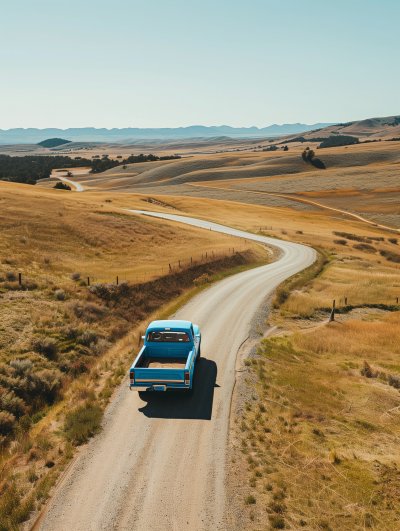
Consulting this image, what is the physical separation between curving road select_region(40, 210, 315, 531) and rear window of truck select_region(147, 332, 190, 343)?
1.87 metres

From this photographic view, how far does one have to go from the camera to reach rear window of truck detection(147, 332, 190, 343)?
1442 cm

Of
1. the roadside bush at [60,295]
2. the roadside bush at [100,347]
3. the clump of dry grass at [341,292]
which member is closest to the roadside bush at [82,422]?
the roadside bush at [100,347]

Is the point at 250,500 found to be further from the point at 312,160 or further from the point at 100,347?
the point at 312,160

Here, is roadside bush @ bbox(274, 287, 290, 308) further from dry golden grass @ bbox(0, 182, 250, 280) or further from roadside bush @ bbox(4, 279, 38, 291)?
roadside bush @ bbox(4, 279, 38, 291)

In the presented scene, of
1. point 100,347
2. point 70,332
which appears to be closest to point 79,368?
point 100,347

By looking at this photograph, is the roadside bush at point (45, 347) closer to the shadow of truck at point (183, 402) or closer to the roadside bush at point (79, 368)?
the roadside bush at point (79, 368)

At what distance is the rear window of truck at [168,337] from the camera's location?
47.3ft

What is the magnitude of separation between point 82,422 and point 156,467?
311cm

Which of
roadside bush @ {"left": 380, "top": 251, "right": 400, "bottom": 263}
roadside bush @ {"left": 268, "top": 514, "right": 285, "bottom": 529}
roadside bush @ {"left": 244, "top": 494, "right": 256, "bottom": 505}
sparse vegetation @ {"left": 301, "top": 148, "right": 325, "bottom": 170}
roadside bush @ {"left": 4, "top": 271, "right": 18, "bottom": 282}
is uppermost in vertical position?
sparse vegetation @ {"left": 301, "top": 148, "right": 325, "bottom": 170}

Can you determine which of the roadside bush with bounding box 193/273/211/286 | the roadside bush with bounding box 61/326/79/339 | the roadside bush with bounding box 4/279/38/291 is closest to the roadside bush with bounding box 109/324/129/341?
the roadside bush with bounding box 61/326/79/339

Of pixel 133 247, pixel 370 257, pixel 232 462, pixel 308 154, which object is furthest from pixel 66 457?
pixel 308 154

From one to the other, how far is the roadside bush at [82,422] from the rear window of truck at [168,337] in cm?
329

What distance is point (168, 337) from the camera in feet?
47.6

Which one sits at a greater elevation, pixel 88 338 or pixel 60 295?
pixel 60 295
